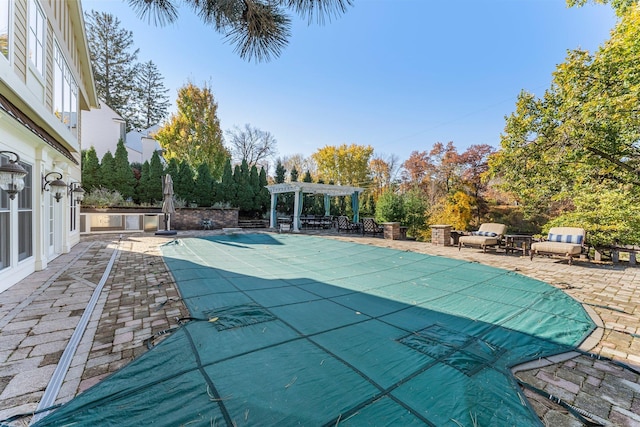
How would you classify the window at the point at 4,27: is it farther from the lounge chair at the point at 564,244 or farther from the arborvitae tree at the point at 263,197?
the arborvitae tree at the point at 263,197

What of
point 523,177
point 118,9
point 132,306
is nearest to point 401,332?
point 132,306

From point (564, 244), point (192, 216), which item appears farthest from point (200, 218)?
point (564, 244)

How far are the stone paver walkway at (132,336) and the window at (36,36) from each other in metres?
3.97

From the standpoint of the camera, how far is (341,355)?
2.31 m

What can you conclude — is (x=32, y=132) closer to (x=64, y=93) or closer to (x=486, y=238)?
(x=64, y=93)

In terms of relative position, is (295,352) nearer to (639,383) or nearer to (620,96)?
(639,383)

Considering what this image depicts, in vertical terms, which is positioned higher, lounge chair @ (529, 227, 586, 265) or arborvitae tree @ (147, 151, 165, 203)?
arborvitae tree @ (147, 151, 165, 203)

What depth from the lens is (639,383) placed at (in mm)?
2086

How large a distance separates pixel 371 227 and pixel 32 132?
11202mm

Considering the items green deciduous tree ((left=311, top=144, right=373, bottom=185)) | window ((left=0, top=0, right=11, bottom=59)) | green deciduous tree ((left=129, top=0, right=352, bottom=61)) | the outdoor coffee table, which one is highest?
green deciduous tree ((left=311, top=144, right=373, bottom=185))

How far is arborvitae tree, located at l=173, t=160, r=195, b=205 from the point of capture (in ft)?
50.1

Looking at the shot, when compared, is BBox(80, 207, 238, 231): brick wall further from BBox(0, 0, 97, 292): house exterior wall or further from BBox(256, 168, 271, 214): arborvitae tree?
BBox(0, 0, 97, 292): house exterior wall

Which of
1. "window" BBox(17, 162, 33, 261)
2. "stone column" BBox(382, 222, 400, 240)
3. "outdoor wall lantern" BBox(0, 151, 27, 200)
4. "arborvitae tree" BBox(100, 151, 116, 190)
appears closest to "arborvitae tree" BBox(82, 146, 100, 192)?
"arborvitae tree" BBox(100, 151, 116, 190)

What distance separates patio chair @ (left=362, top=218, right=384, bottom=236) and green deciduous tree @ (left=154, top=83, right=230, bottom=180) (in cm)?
1110
